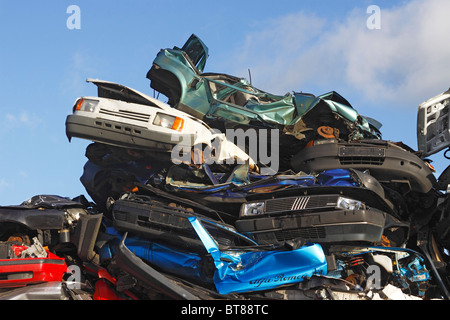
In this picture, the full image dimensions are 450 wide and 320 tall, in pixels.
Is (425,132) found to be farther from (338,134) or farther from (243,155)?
(243,155)

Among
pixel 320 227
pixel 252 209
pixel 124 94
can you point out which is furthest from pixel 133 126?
pixel 320 227

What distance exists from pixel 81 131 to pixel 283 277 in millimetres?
3948

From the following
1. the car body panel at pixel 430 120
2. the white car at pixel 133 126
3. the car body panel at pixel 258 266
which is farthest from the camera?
the car body panel at pixel 430 120

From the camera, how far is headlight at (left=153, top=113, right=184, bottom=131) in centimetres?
920

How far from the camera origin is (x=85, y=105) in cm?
933

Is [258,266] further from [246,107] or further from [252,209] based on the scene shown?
[246,107]

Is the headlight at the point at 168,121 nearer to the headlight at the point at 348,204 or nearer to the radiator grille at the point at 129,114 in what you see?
the radiator grille at the point at 129,114

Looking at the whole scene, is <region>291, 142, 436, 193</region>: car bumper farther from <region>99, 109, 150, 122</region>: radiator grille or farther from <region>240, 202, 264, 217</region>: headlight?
<region>99, 109, 150, 122</region>: radiator grille

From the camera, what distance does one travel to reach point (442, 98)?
1109 cm

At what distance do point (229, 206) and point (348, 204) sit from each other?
2003mm

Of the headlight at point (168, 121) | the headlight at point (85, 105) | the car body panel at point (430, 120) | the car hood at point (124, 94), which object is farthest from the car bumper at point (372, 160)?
the headlight at point (85, 105)

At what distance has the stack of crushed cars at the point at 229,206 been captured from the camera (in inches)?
301

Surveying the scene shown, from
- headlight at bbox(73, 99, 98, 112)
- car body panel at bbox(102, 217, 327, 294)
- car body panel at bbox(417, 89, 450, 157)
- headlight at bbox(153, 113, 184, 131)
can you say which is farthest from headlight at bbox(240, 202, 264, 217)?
car body panel at bbox(417, 89, 450, 157)

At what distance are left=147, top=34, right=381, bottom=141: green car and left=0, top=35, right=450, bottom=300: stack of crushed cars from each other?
0.03 m
